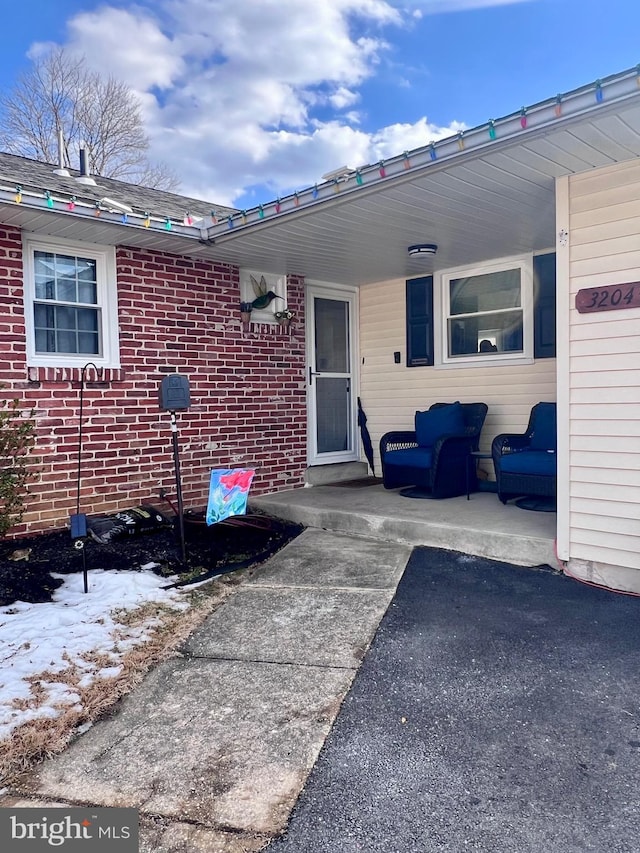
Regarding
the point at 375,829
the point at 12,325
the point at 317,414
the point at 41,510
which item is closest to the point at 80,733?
the point at 375,829

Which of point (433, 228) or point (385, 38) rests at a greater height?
point (385, 38)

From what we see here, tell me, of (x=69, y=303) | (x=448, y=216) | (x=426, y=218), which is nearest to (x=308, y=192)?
(x=426, y=218)

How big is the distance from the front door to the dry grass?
327 cm

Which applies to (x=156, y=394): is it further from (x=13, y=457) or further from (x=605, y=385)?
(x=605, y=385)

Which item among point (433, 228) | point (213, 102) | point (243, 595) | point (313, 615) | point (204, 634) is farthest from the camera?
point (213, 102)

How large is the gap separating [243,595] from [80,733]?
4.84 feet

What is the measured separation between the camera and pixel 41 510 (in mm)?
4551

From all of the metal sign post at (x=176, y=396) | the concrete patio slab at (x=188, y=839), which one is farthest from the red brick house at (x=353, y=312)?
the concrete patio slab at (x=188, y=839)

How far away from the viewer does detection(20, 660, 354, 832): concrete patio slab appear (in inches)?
70.1

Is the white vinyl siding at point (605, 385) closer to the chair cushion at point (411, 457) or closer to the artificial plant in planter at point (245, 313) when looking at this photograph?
the chair cushion at point (411, 457)

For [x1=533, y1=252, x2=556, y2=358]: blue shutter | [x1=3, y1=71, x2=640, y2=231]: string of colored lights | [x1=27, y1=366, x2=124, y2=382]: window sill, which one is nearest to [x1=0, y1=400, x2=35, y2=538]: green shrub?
[x1=27, y1=366, x2=124, y2=382]: window sill

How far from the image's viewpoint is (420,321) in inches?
252

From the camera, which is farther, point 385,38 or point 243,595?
point 385,38

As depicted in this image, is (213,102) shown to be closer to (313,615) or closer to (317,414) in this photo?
(317,414)
